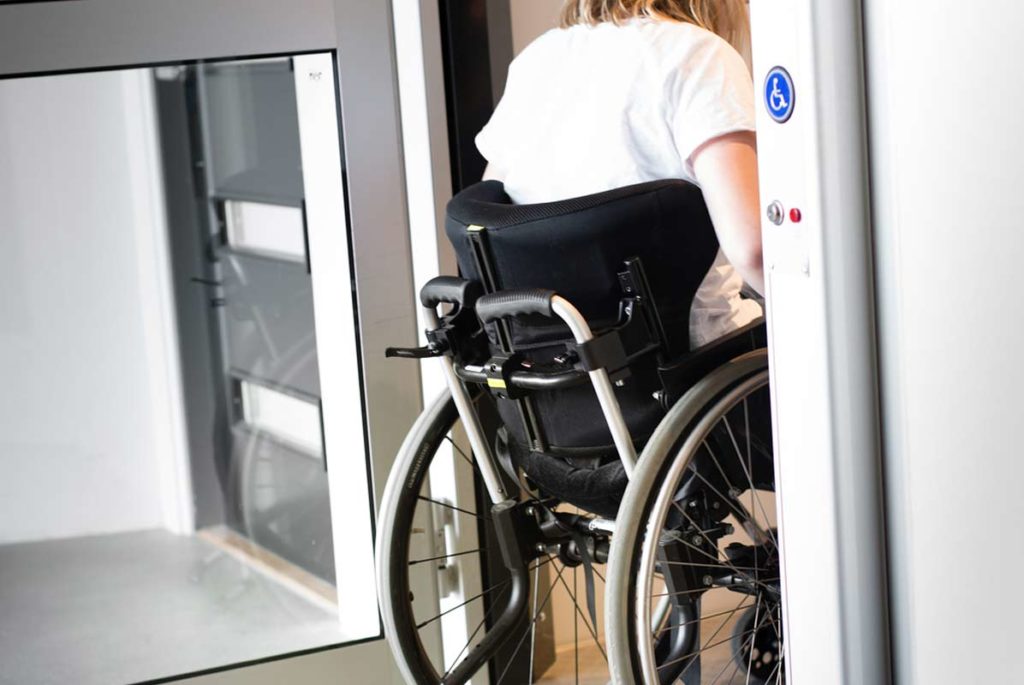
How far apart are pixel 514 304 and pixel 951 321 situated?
665 mm

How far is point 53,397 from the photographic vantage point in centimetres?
216

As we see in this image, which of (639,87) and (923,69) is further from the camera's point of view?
(639,87)

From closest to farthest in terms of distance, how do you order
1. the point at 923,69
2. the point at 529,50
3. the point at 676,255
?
the point at 923,69, the point at 676,255, the point at 529,50

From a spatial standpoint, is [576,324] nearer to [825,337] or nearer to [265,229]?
[825,337]

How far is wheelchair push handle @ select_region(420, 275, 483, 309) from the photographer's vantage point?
1.62m

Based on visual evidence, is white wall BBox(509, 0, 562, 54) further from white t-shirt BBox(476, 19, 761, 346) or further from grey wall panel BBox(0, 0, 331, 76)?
white t-shirt BBox(476, 19, 761, 346)

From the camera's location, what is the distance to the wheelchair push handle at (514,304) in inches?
56.9

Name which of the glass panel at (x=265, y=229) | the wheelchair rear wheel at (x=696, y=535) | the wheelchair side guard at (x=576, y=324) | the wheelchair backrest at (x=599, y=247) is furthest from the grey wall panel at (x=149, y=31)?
the wheelchair rear wheel at (x=696, y=535)

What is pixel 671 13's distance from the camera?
5.29ft

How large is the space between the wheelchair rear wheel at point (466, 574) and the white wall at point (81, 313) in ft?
1.65

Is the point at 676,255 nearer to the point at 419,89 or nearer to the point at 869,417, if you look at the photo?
the point at 869,417

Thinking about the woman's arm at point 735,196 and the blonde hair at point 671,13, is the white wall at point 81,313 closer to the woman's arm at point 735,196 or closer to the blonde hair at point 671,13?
the blonde hair at point 671,13

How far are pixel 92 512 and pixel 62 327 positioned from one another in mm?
328

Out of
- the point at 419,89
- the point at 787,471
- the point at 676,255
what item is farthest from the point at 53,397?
the point at 787,471
